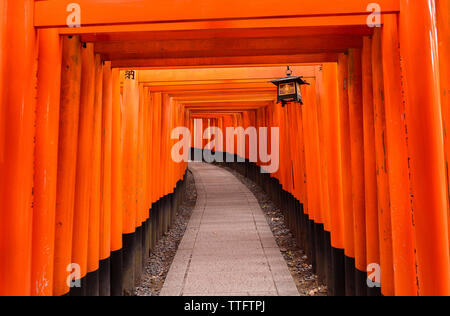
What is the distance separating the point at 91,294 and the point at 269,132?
298 inches

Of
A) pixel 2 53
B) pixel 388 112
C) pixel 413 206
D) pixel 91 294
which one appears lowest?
pixel 91 294

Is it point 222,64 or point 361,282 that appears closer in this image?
point 361,282

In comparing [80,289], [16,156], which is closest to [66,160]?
[16,156]

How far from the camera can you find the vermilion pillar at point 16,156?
6.35ft

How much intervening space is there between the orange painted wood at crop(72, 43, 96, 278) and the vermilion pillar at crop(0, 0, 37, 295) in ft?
2.09

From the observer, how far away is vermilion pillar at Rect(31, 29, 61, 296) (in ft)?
6.91

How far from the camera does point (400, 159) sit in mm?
2080

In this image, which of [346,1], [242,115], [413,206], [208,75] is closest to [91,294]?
[413,206]

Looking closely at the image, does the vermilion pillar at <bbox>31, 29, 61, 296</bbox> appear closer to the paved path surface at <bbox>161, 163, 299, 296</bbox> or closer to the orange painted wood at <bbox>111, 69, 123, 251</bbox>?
the orange painted wood at <bbox>111, 69, 123, 251</bbox>

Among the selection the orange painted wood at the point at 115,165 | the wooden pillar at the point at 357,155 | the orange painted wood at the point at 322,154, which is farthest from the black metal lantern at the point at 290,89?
the orange painted wood at the point at 115,165

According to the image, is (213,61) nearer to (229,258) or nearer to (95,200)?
(95,200)

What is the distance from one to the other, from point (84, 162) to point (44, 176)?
614 millimetres

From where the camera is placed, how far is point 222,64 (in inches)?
144

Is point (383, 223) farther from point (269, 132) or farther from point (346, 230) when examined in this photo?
point (269, 132)
